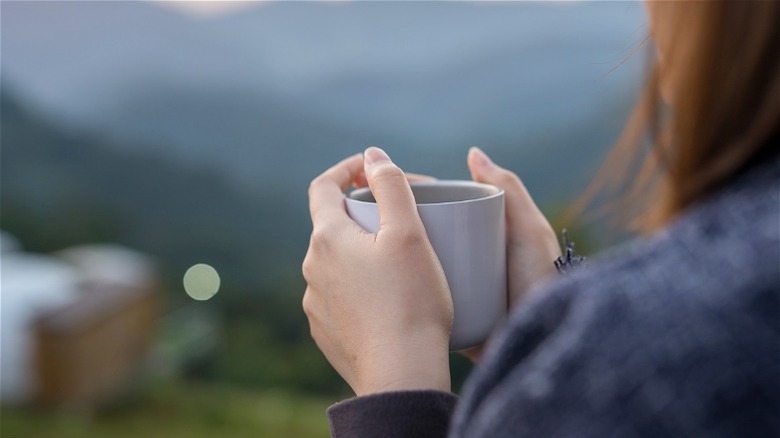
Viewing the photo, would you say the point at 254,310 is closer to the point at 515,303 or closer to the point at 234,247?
the point at 234,247

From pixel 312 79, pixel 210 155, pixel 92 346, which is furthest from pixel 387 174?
pixel 210 155

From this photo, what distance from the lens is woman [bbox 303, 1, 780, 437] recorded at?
0.27 metres

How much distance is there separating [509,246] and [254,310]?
450 centimetres

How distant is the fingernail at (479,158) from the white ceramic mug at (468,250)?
0.31 ft

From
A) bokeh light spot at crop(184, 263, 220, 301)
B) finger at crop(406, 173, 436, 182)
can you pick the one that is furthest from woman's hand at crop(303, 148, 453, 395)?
bokeh light spot at crop(184, 263, 220, 301)

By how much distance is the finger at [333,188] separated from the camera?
55cm

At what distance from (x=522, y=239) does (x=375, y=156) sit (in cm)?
16

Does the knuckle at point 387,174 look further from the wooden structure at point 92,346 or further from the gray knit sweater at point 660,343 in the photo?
the wooden structure at point 92,346

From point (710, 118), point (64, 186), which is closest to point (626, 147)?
point (710, 118)

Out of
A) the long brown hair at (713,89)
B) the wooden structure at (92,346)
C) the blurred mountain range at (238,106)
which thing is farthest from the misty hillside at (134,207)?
the long brown hair at (713,89)

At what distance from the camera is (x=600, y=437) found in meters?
0.27

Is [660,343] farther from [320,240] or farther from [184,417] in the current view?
[184,417]

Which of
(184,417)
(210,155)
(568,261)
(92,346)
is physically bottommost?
(184,417)

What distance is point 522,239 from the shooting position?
2.06 feet
